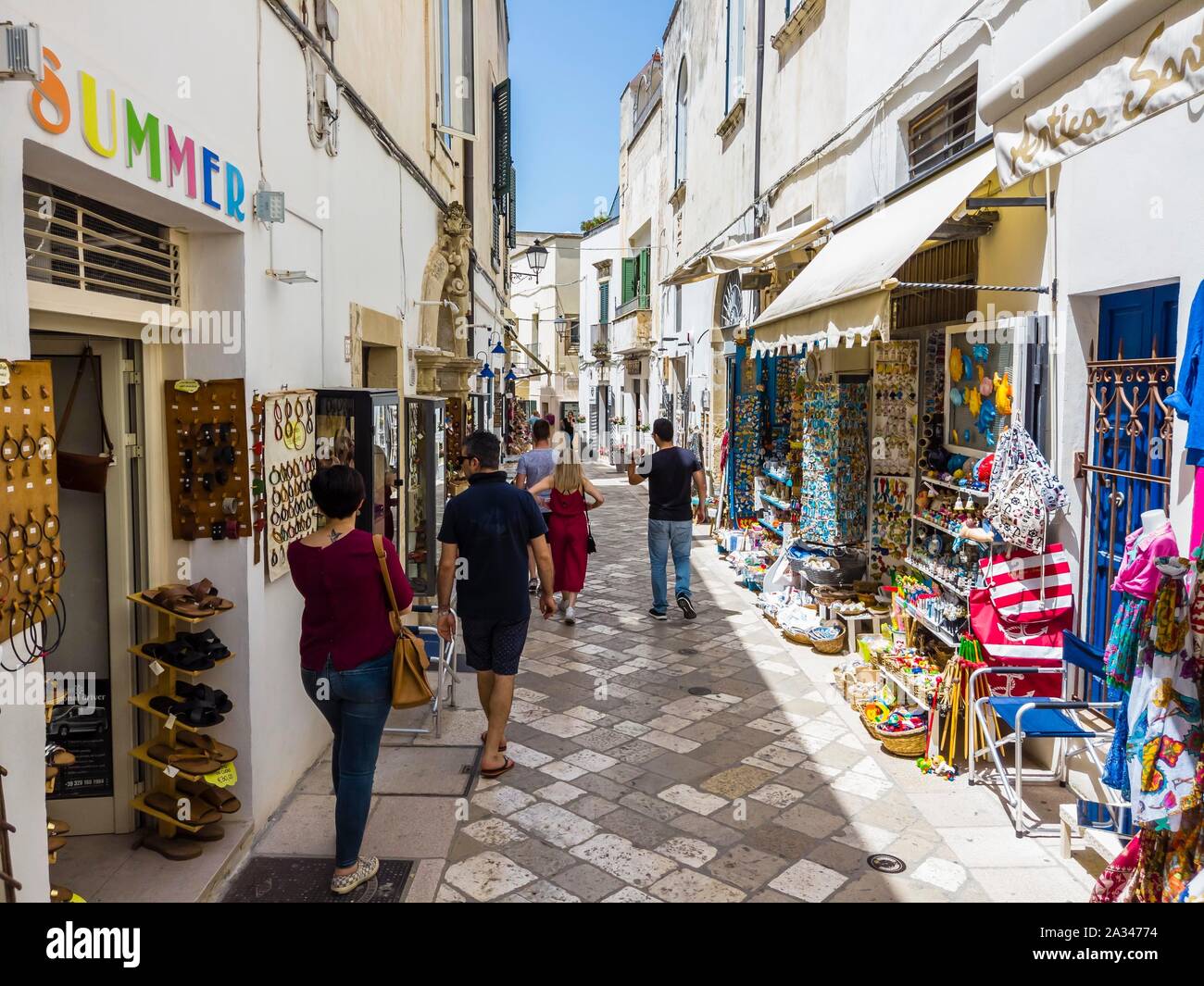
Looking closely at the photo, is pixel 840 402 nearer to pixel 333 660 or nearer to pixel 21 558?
pixel 333 660

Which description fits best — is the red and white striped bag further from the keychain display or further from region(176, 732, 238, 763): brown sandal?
region(176, 732, 238, 763): brown sandal

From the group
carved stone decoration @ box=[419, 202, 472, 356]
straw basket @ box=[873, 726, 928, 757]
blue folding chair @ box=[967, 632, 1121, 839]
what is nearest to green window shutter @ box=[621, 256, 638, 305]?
carved stone decoration @ box=[419, 202, 472, 356]

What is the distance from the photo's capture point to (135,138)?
10.5ft

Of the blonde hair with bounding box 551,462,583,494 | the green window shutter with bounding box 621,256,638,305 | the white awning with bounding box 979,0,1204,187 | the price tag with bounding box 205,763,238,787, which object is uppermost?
the green window shutter with bounding box 621,256,638,305

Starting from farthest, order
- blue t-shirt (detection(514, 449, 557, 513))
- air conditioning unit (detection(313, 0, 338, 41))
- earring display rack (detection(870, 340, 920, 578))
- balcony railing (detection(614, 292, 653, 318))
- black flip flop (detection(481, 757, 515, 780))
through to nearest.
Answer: balcony railing (detection(614, 292, 653, 318)) < blue t-shirt (detection(514, 449, 557, 513)) < earring display rack (detection(870, 340, 920, 578)) < air conditioning unit (detection(313, 0, 338, 41)) < black flip flop (detection(481, 757, 515, 780))

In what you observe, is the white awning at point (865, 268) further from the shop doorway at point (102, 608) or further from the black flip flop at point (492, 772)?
the shop doorway at point (102, 608)

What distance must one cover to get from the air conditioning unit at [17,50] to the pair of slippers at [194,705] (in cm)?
253

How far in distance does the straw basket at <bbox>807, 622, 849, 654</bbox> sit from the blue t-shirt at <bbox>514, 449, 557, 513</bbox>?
2700 millimetres

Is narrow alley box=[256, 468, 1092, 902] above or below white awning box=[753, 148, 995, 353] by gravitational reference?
below

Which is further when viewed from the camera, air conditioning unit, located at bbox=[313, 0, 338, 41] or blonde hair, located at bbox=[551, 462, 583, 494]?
blonde hair, located at bbox=[551, 462, 583, 494]

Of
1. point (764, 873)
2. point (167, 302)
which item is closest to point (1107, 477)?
point (764, 873)

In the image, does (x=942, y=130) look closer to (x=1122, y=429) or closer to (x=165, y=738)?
(x=1122, y=429)

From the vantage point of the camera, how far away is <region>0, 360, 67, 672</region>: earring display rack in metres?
2.57

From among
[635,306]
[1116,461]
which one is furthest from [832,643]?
[635,306]
